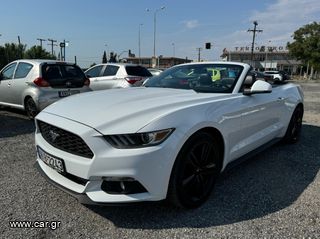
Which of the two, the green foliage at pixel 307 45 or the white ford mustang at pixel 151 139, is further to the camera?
the green foliage at pixel 307 45

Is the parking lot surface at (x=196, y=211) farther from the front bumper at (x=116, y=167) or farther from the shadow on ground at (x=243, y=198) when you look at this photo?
the front bumper at (x=116, y=167)

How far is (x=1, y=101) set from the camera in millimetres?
9062

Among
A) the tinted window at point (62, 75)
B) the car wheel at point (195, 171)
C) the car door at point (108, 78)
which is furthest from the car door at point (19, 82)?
the car wheel at point (195, 171)

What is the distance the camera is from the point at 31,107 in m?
7.95

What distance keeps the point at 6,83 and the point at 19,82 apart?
76cm

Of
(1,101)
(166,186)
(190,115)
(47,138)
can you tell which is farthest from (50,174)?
(1,101)

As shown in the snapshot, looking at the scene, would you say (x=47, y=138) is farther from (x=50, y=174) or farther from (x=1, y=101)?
(x=1, y=101)

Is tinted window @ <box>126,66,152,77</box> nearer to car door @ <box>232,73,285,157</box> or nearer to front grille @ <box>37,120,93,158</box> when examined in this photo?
car door @ <box>232,73,285,157</box>

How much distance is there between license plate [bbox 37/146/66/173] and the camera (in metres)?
2.98

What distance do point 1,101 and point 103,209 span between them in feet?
23.3

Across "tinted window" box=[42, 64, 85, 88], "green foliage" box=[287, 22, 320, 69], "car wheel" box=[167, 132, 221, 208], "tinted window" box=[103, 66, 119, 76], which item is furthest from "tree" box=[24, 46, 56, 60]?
"car wheel" box=[167, 132, 221, 208]

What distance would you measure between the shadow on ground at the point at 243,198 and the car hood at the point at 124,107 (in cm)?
81

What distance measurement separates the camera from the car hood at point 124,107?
2.81 m

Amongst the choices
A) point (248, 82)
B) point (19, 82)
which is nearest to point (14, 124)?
point (19, 82)
